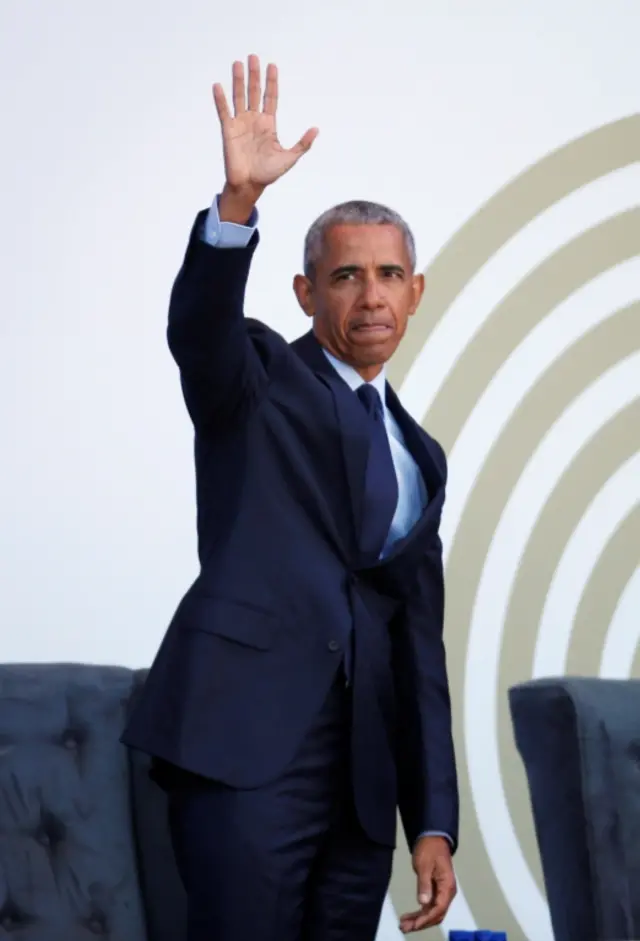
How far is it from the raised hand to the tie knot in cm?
37

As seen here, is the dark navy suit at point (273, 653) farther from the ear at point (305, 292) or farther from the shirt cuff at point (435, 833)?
the ear at point (305, 292)

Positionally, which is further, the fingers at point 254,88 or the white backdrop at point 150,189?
the white backdrop at point 150,189

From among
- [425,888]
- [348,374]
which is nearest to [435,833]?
[425,888]

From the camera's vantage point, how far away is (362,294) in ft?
6.38

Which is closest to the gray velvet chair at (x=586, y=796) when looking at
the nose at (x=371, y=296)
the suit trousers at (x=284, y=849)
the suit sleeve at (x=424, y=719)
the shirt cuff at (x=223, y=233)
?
the suit sleeve at (x=424, y=719)

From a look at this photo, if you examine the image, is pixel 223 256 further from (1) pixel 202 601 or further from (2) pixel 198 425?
(1) pixel 202 601

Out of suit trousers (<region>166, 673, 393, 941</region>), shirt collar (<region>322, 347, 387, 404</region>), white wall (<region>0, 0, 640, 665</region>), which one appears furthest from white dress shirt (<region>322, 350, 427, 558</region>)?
white wall (<region>0, 0, 640, 665</region>)

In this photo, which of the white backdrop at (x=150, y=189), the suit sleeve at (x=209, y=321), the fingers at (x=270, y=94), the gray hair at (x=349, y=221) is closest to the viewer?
the suit sleeve at (x=209, y=321)

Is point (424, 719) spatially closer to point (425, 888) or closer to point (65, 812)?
point (425, 888)

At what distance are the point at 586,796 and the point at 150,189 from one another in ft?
4.79

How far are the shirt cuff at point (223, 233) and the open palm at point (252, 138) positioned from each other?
43 mm

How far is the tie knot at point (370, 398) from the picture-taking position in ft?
6.34

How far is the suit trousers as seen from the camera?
168cm

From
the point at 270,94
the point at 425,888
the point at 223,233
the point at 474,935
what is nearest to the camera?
the point at 223,233
